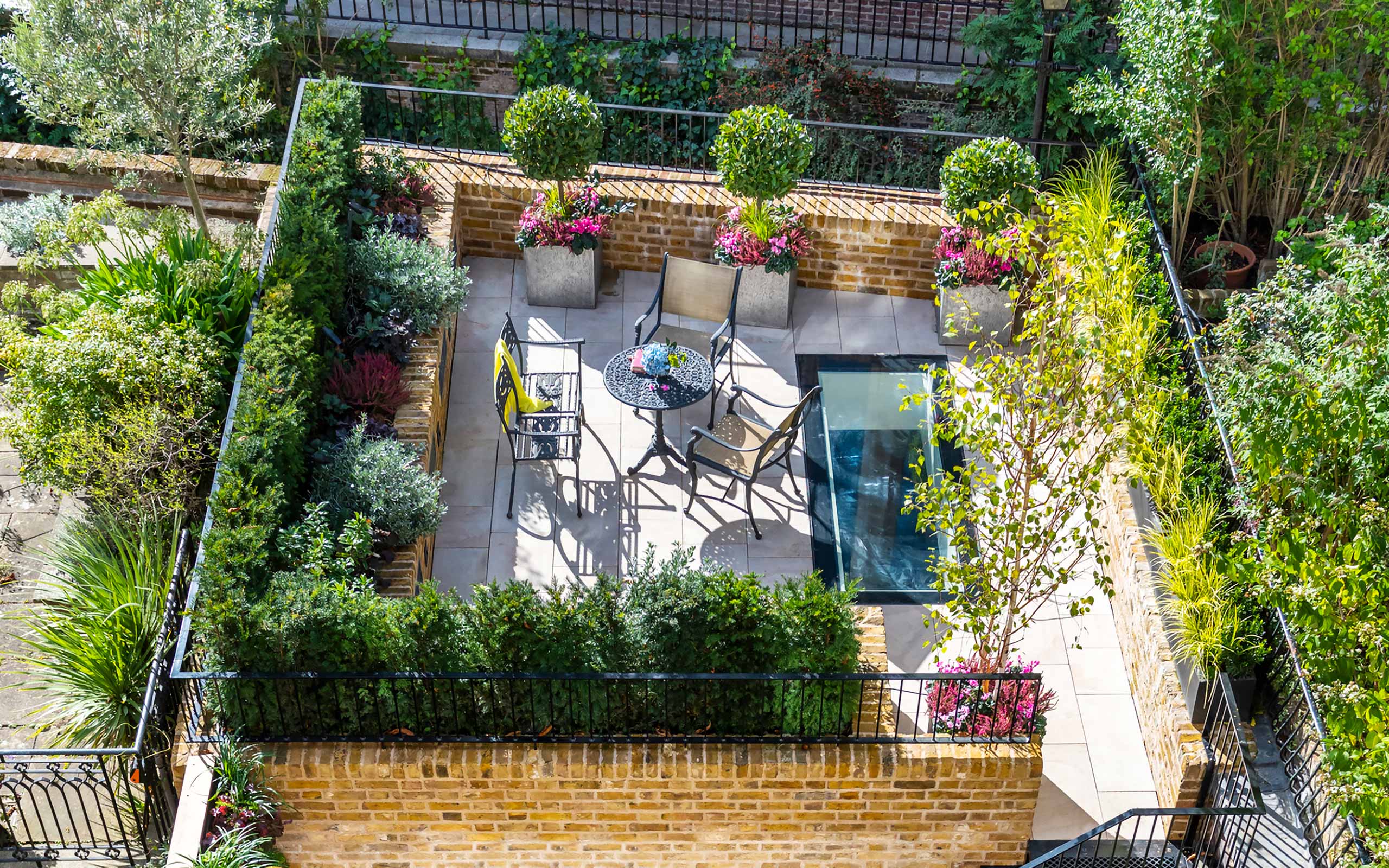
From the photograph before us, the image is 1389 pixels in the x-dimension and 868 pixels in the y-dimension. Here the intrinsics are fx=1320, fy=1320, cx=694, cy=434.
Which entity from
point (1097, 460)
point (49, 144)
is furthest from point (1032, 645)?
point (49, 144)

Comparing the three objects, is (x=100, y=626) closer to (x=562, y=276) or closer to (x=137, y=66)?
(x=137, y=66)

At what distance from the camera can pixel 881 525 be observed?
8398 mm

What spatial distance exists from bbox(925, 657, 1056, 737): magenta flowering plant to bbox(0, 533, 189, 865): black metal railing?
3854 millimetres

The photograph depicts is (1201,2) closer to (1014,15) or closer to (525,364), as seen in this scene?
(1014,15)

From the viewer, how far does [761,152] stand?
29.3ft

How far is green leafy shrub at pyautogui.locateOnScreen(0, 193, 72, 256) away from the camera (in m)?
9.85

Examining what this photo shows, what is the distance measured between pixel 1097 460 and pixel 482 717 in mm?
3230

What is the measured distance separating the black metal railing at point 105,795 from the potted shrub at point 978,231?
207 inches

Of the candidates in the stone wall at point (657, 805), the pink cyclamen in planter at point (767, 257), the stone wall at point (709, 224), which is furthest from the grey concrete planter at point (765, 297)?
the stone wall at point (657, 805)

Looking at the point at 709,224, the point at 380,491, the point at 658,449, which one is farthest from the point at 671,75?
the point at 380,491

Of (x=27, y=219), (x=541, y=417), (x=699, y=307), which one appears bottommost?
(x=541, y=417)

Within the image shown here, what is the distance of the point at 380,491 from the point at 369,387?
40.5 inches

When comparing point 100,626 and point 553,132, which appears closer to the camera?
point 100,626

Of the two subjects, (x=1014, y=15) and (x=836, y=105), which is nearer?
(x=1014, y=15)
